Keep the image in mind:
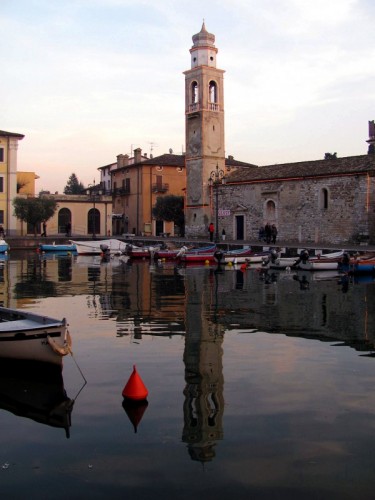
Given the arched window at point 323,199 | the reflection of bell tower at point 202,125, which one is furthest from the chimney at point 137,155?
the arched window at point 323,199

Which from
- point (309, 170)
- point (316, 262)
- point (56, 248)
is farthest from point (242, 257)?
point (56, 248)

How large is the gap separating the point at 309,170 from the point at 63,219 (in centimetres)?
3234

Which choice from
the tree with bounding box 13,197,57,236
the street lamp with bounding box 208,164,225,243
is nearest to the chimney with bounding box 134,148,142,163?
the tree with bounding box 13,197,57,236

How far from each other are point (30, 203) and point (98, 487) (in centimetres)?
5292

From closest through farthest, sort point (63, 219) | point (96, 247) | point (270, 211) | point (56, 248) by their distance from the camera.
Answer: point (270, 211)
point (96, 247)
point (56, 248)
point (63, 219)

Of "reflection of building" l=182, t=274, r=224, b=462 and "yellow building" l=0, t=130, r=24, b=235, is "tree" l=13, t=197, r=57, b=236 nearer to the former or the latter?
"yellow building" l=0, t=130, r=24, b=235

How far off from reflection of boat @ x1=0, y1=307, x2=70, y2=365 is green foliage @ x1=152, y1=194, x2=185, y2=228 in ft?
168

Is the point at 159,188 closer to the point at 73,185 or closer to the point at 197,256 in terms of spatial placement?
the point at 197,256

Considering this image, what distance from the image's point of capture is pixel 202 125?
4997 cm

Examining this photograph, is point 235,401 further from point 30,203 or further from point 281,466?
point 30,203

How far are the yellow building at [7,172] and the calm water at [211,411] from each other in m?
43.4

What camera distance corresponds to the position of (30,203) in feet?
185

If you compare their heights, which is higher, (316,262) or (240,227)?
(240,227)

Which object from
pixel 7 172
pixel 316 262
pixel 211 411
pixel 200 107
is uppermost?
pixel 200 107
